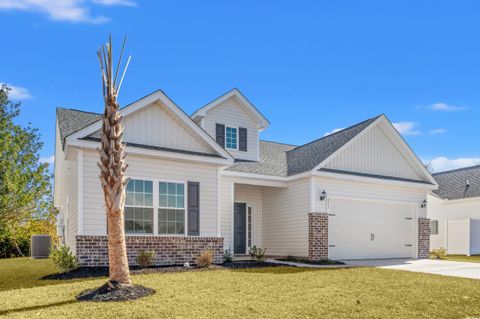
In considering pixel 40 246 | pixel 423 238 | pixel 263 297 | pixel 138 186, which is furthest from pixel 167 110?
pixel 423 238

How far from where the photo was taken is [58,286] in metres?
9.56

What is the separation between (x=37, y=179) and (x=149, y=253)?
1314cm

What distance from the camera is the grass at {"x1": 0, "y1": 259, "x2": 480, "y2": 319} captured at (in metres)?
7.21

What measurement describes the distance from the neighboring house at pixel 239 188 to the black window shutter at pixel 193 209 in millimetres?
33

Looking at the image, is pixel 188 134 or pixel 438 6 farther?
pixel 188 134

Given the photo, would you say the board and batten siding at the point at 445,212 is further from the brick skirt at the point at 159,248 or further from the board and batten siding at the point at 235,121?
the brick skirt at the point at 159,248

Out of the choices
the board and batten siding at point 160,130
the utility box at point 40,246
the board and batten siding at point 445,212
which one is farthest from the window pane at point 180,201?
the board and batten siding at point 445,212

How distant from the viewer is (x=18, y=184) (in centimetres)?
2152

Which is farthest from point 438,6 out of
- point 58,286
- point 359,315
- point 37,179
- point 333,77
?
point 37,179

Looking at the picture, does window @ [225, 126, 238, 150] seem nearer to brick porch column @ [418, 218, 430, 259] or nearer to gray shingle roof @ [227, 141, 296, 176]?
gray shingle roof @ [227, 141, 296, 176]

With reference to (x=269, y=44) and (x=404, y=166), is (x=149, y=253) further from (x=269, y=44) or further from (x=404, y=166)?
(x=404, y=166)

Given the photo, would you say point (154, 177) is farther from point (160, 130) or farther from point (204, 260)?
point (204, 260)

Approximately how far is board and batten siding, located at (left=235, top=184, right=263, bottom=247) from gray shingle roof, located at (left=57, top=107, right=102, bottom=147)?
21.4 feet

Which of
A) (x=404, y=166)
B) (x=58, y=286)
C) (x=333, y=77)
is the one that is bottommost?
(x=58, y=286)
